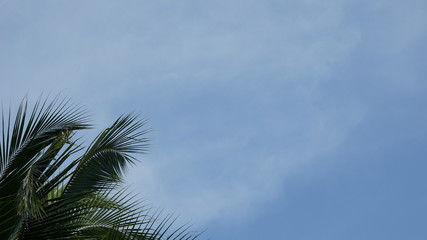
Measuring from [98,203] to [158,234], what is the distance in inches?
68.3

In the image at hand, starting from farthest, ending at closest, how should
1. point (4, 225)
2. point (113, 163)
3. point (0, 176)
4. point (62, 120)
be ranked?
point (113, 163) < point (62, 120) < point (0, 176) < point (4, 225)

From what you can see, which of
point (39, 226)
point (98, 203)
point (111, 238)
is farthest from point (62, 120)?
point (111, 238)

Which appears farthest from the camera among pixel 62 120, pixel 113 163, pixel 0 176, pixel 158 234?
pixel 113 163

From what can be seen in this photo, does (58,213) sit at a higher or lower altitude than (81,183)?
lower

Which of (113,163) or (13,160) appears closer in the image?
(13,160)

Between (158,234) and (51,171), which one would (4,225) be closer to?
(51,171)

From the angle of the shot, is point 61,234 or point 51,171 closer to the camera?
point 61,234

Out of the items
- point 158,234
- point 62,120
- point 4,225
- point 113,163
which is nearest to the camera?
point 158,234

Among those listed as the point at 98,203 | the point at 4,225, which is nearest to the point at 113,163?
the point at 98,203

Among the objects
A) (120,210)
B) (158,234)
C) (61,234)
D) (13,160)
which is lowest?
(158,234)

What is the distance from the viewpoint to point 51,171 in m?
5.94

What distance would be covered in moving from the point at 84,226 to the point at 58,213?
0.60 meters

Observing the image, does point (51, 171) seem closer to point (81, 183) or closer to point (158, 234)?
point (81, 183)

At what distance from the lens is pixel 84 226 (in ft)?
19.7
